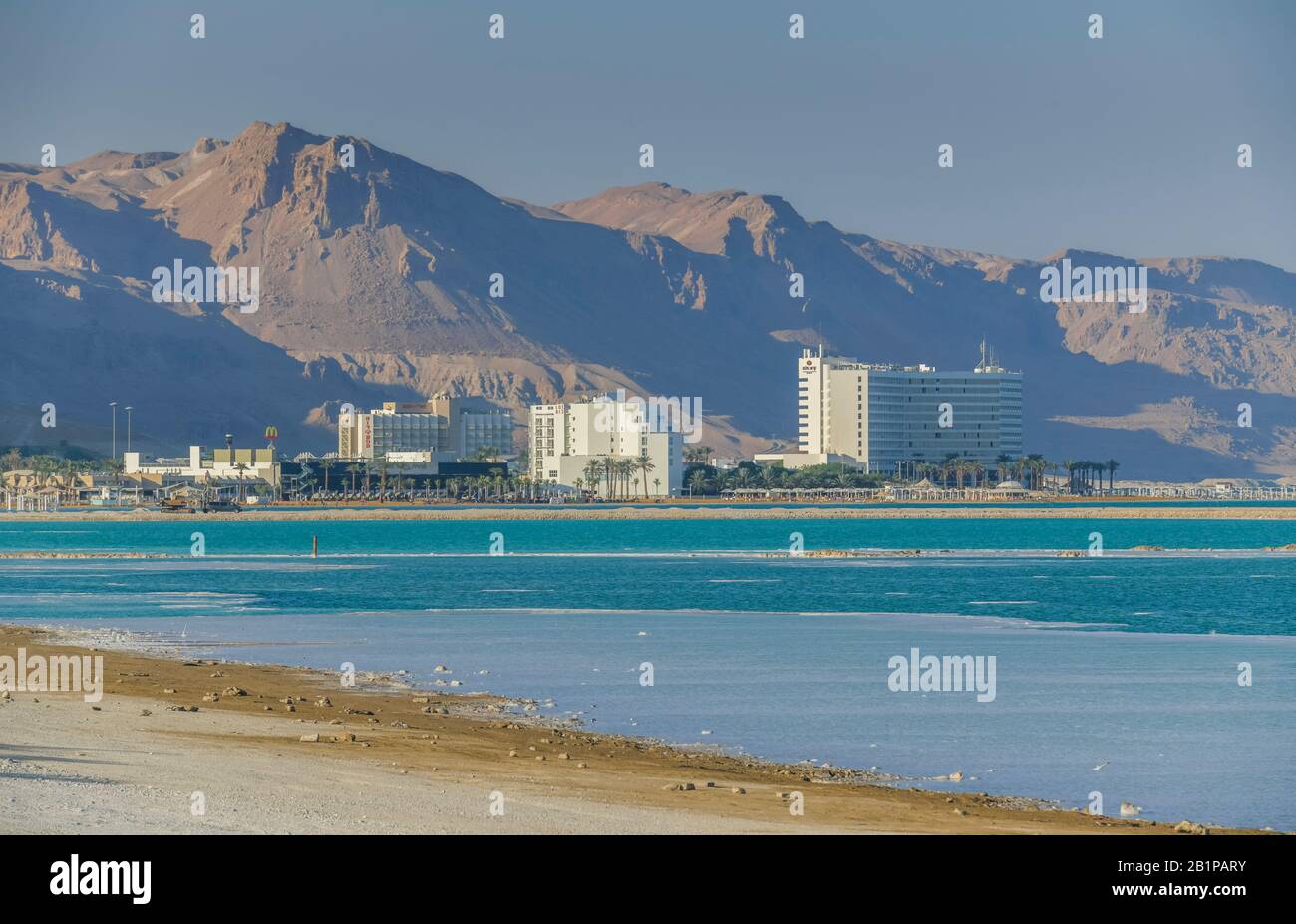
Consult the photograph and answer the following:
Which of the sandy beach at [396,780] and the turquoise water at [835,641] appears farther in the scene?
the turquoise water at [835,641]

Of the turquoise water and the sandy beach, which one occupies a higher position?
the sandy beach

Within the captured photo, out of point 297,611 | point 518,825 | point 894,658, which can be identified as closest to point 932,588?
point 297,611

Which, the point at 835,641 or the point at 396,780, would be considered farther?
the point at 835,641

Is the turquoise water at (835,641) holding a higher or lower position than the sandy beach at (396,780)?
lower
